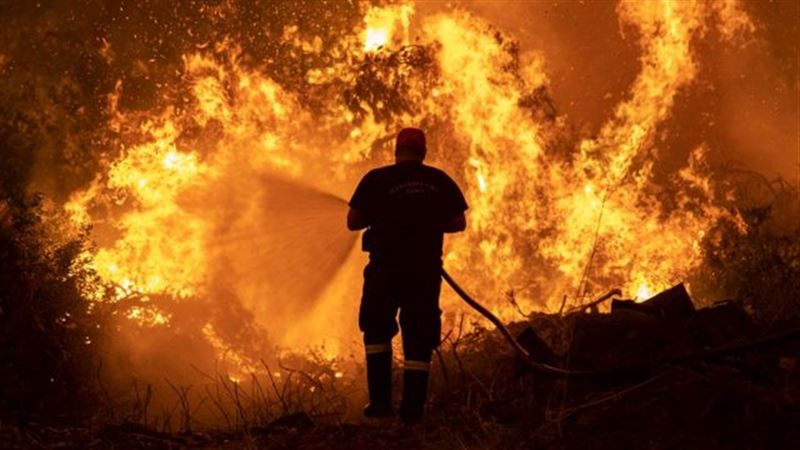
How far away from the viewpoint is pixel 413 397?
472cm

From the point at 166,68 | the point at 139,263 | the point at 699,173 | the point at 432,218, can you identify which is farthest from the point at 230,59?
the point at 699,173

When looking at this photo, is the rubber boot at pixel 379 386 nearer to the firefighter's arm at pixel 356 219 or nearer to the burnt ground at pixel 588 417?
the burnt ground at pixel 588 417

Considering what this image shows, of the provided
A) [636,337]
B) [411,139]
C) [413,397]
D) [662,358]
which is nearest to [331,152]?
[411,139]

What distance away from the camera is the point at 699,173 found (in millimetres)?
11445

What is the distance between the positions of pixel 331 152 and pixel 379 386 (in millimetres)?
6569

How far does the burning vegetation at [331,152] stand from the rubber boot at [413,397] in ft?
14.9

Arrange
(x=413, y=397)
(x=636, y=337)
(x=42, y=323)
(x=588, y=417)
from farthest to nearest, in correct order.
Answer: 1. (x=42, y=323)
2. (x=413, y=397)
3. (x=636, y=337)
4. (x=588, y=417)

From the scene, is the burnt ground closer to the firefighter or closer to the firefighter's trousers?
the firefighter

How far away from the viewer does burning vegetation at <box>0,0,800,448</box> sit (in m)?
9.91

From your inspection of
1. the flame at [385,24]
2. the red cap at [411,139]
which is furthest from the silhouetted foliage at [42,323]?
the flame at [385,24]

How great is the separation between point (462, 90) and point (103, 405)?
6629 millimetres

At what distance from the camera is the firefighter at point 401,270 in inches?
190

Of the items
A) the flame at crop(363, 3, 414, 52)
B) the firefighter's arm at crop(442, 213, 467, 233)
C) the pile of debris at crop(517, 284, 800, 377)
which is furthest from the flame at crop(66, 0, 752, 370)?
the firefighter's arm at crop(442, 213, 467, 233)

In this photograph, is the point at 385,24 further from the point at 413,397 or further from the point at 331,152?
the point at 413,397
